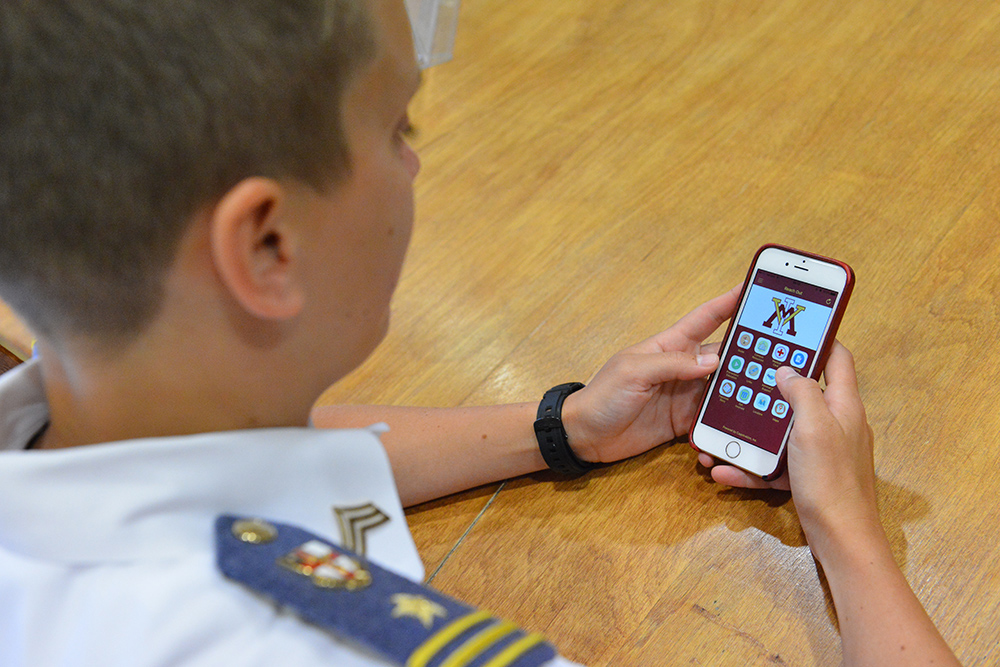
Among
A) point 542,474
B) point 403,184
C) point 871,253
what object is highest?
point 403,184

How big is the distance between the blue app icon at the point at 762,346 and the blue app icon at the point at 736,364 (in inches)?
0.6

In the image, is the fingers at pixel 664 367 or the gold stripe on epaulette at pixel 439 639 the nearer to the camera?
the gold stripe on epaulette at pixel 439 639

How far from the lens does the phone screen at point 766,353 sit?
0.69 metres

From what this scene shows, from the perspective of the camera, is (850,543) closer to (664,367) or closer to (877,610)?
(877,610)

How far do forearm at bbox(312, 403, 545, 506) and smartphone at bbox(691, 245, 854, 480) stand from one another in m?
0.14

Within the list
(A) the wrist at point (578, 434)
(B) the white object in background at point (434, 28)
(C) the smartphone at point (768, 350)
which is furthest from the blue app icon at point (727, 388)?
(B) the white object in background at point (434, 28)

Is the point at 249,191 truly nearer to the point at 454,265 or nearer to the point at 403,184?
the point at 403,184

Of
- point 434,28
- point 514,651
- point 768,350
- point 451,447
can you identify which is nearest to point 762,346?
point 768,350

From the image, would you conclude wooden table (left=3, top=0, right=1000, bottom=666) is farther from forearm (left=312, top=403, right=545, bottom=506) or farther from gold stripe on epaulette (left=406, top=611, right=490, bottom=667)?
gold stripe on epaulette (left=406, top=611, right=490, bottom=667)

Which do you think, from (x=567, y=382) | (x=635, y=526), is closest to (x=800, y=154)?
(x=567, y=382)

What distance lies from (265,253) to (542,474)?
0.38 m

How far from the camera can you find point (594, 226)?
92 centimetres

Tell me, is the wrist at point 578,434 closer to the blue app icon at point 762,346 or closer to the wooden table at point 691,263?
the wooden table at point 691,263

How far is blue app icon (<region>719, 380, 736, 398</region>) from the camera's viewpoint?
2.37 feet
